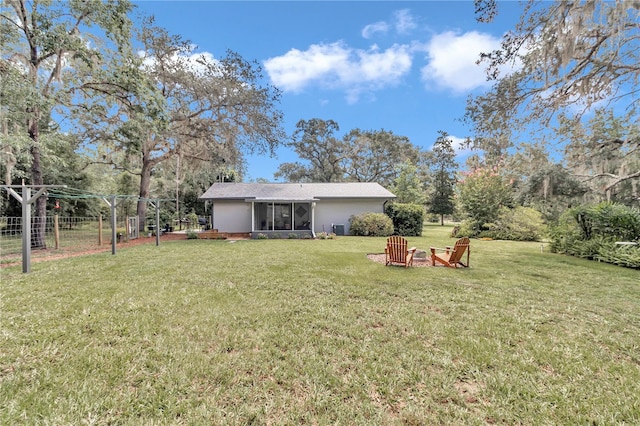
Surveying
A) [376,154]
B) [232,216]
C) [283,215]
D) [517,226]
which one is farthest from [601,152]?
[376,154]

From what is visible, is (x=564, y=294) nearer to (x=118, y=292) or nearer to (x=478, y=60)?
(x=478, y=60)

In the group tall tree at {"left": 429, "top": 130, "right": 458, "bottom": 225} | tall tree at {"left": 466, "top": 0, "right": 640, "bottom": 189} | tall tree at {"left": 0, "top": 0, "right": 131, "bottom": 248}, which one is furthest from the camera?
tall tree at {"left": 429, "top": 130, "right": 458, "bottom": 225}

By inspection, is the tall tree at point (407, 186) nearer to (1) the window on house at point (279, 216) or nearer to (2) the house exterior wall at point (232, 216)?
(1) the window on house at point (279, 216)

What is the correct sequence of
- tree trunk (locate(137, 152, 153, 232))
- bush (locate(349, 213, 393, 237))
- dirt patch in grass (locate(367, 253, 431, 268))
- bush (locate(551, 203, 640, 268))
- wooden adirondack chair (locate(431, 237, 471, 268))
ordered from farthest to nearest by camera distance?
1. bush (locate(349, 213, 393, 237))
2. tree trunk (locate(137, 152, 153, 232))
3. bush (locate(551, 203, 640, 268))
4. dirt patch in grass (locate(367, 253, 431, 268))
5. wooden adirondack chair (locate(431, 237, 471, 268))

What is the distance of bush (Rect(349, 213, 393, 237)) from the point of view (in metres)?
Answer: 16.7

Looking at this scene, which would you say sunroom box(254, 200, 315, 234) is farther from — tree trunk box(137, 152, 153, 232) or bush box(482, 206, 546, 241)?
bush box(482, 206, 546, 241)

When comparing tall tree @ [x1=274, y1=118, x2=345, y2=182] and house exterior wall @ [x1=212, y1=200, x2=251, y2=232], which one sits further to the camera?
tall tree @ [x1=274, y1=118, x2=345, y2=182]

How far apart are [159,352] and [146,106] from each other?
11.1 meters

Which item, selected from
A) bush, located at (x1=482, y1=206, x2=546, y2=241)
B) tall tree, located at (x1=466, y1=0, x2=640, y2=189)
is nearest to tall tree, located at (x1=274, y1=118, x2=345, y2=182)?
bush, located at (x1=482, y1=206, x2=546, y2=241)

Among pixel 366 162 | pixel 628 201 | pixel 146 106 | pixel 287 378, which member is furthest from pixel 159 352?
pixel 366 162

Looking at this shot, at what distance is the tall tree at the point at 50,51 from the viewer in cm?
877

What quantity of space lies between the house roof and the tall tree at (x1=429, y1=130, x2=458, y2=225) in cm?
1400

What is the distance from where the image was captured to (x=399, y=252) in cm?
752

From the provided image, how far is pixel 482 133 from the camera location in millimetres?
10312
